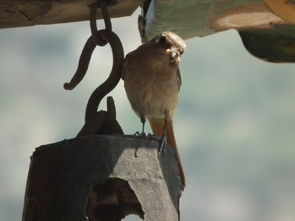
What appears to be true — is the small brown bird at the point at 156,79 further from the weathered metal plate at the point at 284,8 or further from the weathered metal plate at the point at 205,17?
the weathered metal plate at the point at 284,8

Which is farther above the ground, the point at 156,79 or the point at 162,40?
the point at 162,40

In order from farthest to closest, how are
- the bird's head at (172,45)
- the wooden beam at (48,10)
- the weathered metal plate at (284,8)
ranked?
1. the weathered metal plate at (284,8)
2. the bird's head at (172,45)
3. the wooden beam at (48,10)

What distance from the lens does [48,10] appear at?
10.0ft

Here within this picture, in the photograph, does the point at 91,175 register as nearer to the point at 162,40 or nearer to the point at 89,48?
the point at 89,48

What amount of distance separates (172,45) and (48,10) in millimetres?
497

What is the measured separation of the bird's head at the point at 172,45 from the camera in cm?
329

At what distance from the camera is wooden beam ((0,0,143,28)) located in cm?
301

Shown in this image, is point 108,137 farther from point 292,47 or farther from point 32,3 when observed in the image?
point 292,47

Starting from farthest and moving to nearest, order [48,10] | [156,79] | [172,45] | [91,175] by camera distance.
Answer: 1. [156,79]
2. [172,45]
3. [48,10]
4. [91,175]

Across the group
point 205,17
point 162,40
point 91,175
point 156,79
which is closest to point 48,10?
point 162,40

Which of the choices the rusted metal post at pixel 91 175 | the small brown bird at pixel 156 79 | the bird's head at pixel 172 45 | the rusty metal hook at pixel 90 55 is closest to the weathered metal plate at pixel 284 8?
the small brown bird at pixel 156 79

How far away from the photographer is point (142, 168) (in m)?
2.56

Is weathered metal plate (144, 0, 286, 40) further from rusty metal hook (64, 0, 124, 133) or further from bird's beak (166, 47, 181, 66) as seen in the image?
rusty metal hook (64, 0, 124, 133)

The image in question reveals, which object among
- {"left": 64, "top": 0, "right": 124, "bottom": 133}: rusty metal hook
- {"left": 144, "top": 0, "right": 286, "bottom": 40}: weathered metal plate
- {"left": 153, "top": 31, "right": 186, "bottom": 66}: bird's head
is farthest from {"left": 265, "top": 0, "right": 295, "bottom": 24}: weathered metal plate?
{"left": 64, "top": 0, "right": 124, "bottom": 133}: rusty metal hook
